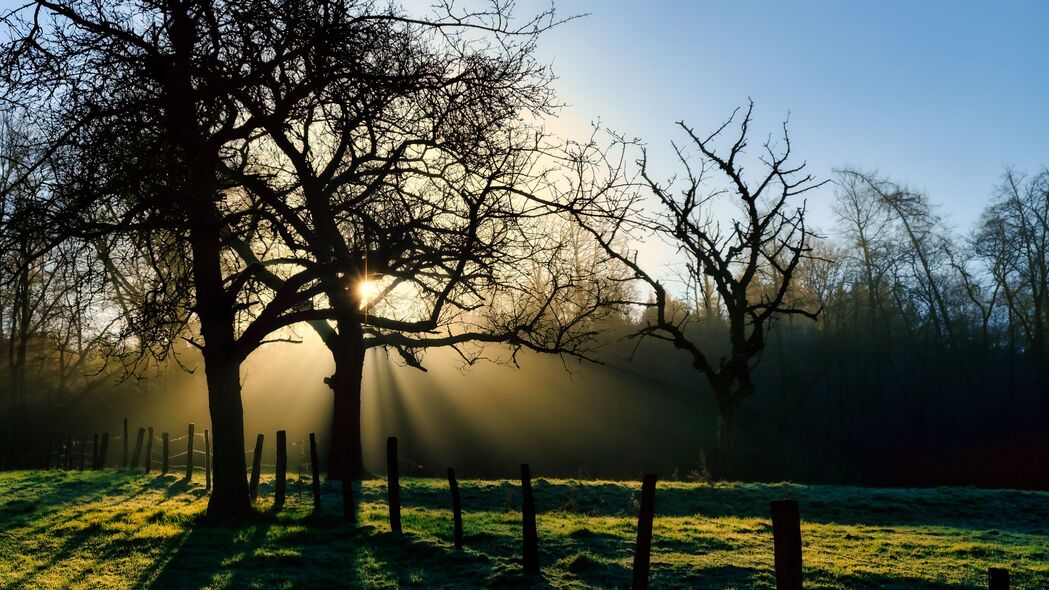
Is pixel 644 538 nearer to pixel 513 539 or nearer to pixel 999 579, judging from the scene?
pixel 999 579

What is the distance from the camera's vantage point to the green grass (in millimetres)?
10492

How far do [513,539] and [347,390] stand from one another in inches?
488

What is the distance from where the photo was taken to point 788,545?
17.9 ft

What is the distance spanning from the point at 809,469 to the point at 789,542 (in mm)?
43863

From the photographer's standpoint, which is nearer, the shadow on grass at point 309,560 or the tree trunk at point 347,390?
the shadow on grass at point 309,560

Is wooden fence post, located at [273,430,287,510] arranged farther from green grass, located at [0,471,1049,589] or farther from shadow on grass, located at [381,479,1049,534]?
shadow on grass, located at [381,479,1049,534]

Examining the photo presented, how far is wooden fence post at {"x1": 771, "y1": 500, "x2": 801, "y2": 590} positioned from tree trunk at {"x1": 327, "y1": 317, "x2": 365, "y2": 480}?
1891cm

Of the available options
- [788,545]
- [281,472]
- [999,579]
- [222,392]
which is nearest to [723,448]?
[281,472]

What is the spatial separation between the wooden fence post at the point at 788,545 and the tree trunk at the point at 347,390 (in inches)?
744

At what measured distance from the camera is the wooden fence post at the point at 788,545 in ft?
17.7

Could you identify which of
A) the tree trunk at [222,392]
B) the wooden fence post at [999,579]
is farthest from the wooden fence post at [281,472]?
the wooden fence post at [999,579]

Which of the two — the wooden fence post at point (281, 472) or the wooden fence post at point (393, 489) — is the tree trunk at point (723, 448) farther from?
the wooden fence post at point (393, 489)

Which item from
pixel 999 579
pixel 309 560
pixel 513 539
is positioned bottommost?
pixel 309 560

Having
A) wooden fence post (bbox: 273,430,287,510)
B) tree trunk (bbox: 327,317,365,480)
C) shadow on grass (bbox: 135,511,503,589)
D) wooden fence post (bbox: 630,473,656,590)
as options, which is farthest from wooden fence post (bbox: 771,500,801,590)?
tree trunk (bbox: 327,317,365,480)
